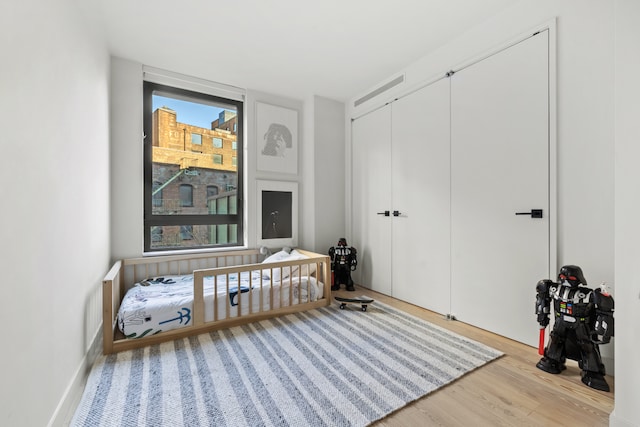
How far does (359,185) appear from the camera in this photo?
133 inches

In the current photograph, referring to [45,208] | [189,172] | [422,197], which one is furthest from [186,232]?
[422,197]

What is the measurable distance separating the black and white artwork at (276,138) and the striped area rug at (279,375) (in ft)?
6.38

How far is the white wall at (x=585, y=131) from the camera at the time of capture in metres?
1.52

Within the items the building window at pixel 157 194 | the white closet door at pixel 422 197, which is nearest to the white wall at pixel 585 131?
the white closet door at pixel 422 197

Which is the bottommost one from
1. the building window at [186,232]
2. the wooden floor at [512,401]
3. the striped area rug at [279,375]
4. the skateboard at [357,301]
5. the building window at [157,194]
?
the wooden floor at [512,401]

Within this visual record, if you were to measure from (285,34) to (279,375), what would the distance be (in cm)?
249

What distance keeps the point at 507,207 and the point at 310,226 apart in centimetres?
210

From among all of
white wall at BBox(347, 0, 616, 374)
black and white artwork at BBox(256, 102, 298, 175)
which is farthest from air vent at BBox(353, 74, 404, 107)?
white wall at BBox(347, 0, 616, 374)

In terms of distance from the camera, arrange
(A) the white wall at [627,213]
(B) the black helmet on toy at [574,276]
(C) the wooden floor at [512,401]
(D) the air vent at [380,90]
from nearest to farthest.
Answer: (A) the white wall at [627,213]
(C) the wooden floor at [512,401]
(B) the black helmet on toy at [574,276]
(D) the air vent at [380,90]

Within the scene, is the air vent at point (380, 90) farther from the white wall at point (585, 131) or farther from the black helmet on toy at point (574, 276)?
the black helmet on toy at point (574, 276)

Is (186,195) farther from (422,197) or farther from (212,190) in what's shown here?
(422,197)

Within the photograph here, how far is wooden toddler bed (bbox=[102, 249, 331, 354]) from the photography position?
1.84 m

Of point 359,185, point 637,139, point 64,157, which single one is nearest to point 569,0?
point 637,139

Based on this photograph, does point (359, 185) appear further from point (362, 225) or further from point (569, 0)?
point (569, 0)
